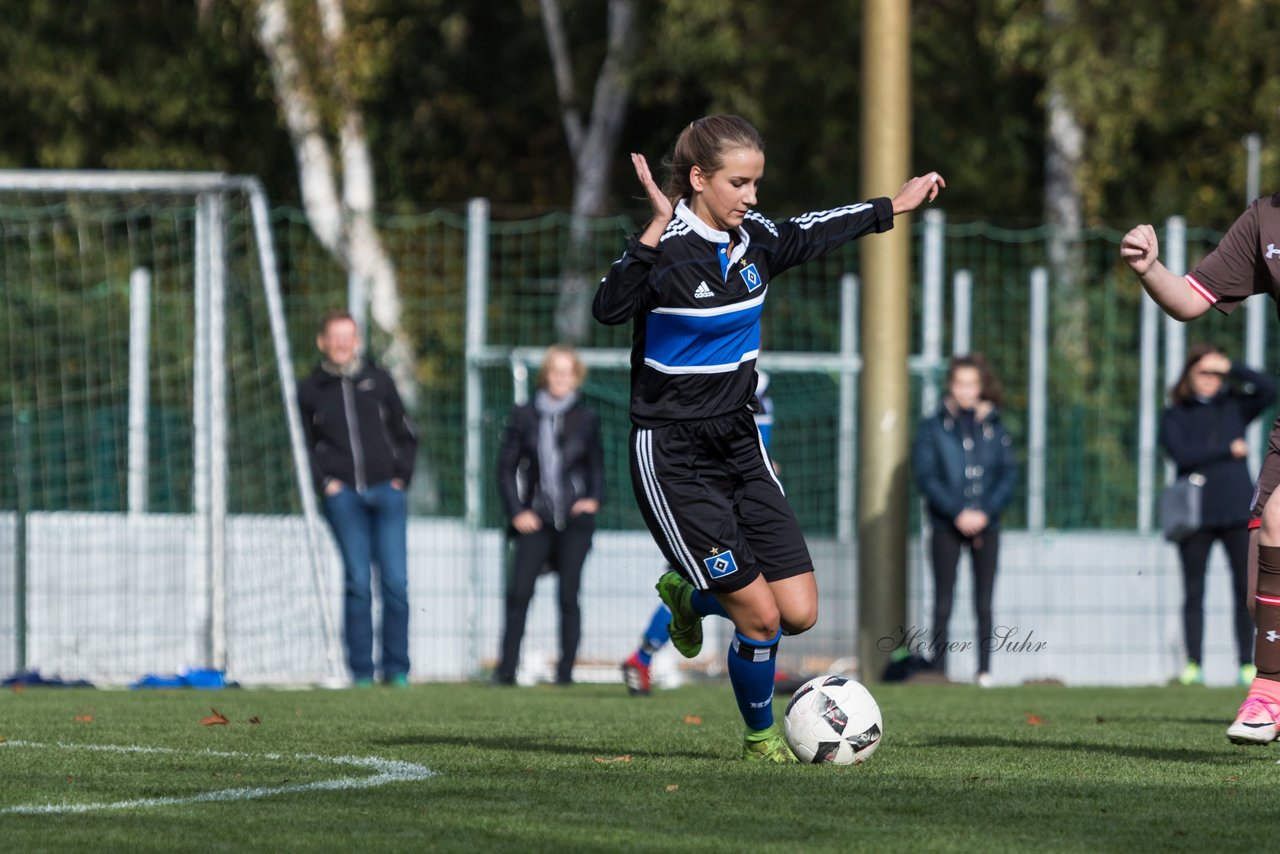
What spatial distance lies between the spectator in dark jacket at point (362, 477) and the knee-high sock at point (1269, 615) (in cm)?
637

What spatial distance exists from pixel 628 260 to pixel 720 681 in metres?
7.27

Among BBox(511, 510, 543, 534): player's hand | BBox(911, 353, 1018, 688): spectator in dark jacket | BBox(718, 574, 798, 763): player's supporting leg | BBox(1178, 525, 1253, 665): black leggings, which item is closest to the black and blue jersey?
BBox(718, 574, 798, 763): player's supporting leg

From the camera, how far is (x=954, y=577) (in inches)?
487

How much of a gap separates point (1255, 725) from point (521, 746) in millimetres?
2457

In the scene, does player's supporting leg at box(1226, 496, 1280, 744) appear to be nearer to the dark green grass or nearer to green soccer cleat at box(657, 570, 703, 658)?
the dark green grass

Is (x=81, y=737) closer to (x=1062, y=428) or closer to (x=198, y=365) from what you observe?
(x=198, y=365)

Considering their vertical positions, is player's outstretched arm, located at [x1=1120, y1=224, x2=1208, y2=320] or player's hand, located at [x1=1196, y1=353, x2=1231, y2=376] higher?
player's outstretched arm, located at [x1=1120, y1=224, x2=1208, y2=320]

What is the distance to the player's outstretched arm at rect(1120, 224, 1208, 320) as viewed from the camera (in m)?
6.46

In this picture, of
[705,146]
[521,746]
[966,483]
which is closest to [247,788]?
[521,746]

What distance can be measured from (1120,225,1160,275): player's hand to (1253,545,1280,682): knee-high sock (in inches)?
37.1

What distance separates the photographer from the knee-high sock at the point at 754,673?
21.7 feet

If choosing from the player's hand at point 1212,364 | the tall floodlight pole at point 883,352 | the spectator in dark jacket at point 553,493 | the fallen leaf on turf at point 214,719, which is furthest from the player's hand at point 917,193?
the player's hand at point 1212,364

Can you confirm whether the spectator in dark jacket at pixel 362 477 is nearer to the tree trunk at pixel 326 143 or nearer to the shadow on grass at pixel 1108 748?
the shadow on grass at pixel 1108 748

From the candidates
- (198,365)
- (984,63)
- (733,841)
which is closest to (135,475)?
(198,365)
